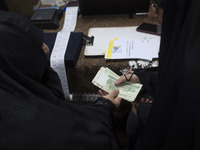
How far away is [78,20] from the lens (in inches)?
51.3

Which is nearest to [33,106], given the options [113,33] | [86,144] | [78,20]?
[86,144]

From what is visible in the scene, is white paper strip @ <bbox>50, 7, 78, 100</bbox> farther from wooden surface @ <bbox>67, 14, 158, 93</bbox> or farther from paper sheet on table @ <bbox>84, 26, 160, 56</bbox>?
paper sheet on table @ <bbox>84, 26, 160, 56</bbox>

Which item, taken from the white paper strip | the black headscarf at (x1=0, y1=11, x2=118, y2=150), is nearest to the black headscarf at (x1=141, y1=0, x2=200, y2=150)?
the black headscarf at (x1=0, y1=11, x2=118, y2=150)

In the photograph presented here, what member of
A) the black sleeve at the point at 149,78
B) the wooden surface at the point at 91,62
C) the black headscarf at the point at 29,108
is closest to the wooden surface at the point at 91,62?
the wooden surface at the point at 91,62

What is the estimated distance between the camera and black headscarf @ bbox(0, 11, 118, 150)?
16.1 inches

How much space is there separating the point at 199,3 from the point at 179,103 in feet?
0.70

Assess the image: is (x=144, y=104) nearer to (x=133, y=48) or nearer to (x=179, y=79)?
(x=133, y=48)

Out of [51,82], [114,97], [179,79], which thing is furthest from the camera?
[114,97]

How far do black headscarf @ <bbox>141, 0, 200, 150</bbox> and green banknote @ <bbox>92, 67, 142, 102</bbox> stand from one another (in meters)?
0.43

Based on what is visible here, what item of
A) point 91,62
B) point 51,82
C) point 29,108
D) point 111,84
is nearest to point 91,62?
point 91,62

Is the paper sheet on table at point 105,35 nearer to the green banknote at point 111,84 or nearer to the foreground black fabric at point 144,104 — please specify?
the green banknote at point 111,84

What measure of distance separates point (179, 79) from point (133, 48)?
625 mm

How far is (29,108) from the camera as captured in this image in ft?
1.43

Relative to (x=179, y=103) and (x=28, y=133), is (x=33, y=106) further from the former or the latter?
(x=179, y=103)
